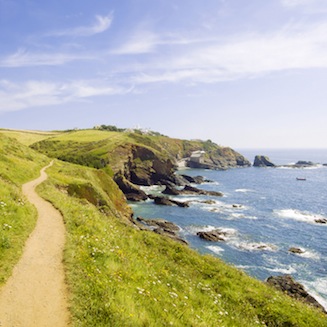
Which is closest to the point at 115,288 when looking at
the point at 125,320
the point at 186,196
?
the point at 125,320

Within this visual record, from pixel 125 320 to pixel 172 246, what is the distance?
14235 mm

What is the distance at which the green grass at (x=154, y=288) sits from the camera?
9.98 m

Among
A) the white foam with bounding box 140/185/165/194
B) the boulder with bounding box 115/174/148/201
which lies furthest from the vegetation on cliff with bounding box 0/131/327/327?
the white foam with bounding box 140/185/165/194

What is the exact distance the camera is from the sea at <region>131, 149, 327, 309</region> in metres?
42.3

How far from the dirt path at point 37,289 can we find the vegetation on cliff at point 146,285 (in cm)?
44

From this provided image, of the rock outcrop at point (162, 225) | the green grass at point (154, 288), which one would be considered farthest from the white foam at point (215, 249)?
the green grass at point (154, 288)

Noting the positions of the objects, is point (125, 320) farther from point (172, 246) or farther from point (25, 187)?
point (25, 187)

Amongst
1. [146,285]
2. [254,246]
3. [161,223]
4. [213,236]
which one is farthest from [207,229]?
[146,285]

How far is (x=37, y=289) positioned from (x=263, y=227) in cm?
6003

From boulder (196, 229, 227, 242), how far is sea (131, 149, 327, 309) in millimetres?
1104

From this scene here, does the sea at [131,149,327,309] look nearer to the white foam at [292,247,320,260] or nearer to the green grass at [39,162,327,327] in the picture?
the white foam at [292,247,320,260]

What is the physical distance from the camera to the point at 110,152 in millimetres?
118125

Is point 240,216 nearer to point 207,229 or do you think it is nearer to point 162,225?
point 207,229

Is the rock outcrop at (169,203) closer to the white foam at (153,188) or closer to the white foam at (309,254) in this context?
the white foam at (153,188)
